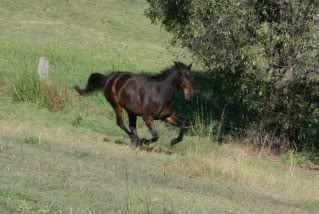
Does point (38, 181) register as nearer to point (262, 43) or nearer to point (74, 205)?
point (74, 205)

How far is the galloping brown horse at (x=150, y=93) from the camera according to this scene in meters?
15.2

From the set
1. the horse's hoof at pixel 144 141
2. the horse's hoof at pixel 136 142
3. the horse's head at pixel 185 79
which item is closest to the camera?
the horse's head at pixel 185 79

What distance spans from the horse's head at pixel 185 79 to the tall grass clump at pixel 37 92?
5.66m

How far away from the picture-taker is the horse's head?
49.3ft

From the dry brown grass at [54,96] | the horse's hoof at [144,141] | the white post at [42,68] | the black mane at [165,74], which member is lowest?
the dry brown grass at [54,96]

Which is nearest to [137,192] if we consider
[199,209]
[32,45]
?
[199,209]

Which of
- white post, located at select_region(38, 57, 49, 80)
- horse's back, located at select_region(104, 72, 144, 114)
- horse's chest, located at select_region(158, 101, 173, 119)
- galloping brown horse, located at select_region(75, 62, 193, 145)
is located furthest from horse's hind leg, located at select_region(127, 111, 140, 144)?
white post, located at select_region(38, 57, 49, 80)

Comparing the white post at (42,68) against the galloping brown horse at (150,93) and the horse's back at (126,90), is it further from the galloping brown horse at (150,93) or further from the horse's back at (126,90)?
the horse's back at (126,90)

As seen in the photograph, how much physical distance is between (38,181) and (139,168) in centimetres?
359

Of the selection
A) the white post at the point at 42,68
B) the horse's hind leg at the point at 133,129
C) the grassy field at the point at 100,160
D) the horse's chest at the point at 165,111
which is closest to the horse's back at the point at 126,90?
the horse's hind leg at the point at 133,129

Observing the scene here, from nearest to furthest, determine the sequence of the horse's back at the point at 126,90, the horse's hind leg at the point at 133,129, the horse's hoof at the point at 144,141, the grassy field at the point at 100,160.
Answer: the grassy field at the point at 100,160 → the horse's hoof at the point at 144,141 → the horse's back at the point at 126,90 → the horse's hind leg at the point at 133,129

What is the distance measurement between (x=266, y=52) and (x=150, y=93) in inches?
200

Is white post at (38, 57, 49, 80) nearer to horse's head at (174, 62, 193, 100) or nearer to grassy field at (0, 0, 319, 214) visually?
grassy field at (0, 0, 319, 214)

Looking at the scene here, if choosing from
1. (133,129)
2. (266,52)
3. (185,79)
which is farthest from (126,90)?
(266,52)
